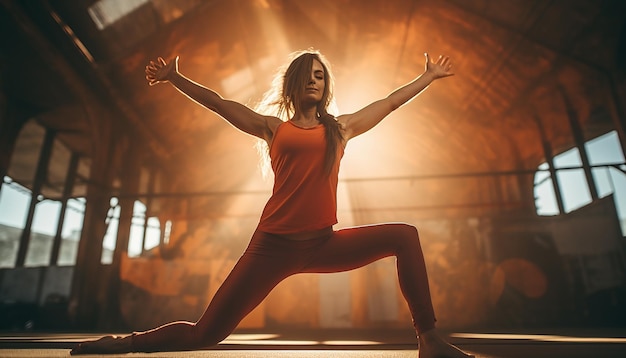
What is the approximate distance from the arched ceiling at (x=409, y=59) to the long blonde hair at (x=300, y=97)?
5175 millimetres

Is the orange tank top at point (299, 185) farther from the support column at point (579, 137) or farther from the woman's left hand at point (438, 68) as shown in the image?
the support column at point (579, 137)

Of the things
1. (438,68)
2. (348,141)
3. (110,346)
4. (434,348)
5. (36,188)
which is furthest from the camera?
(36,188)

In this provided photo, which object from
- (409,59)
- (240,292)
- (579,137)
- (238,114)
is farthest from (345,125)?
(579,137)

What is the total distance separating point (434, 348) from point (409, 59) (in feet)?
24.5

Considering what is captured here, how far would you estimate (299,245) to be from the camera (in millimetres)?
1695

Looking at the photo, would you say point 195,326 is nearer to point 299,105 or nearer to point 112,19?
point 299,105

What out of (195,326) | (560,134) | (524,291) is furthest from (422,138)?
(195,326)

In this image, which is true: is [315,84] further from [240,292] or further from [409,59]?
[409,59]

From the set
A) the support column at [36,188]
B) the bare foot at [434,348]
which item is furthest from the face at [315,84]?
the support column at [36,188]

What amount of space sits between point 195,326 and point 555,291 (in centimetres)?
675

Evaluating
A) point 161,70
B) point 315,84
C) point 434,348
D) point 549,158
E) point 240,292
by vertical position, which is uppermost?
point 549,158

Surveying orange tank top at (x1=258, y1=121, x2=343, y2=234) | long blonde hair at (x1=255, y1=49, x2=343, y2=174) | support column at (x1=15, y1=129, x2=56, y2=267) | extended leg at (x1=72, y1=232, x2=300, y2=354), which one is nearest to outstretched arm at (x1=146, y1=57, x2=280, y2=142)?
orange tank top at (x1=258, y1=121, x2=343, y2=234)

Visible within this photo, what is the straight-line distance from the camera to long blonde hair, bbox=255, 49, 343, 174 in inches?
73.6

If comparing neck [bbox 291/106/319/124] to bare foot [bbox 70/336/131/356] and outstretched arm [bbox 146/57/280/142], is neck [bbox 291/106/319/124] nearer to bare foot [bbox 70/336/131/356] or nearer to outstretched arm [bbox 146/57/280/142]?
outstretched arm [bbox 146/57/280/142]
